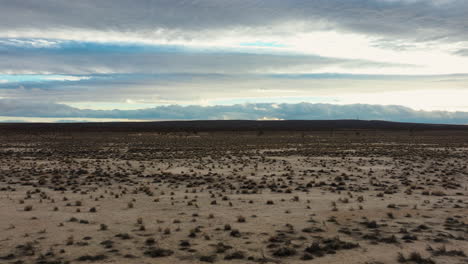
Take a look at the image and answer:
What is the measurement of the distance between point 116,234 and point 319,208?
25.3 ft

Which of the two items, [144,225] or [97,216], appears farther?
[97,216]

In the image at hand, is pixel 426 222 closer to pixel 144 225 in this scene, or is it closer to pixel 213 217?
pixel 213 217

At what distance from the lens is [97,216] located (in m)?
14.0

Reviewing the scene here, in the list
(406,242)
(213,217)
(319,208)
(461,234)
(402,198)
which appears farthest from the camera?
(402,198)

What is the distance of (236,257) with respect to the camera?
9.52m

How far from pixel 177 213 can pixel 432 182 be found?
603 inches

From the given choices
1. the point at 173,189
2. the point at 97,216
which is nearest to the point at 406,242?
the point at 97,216

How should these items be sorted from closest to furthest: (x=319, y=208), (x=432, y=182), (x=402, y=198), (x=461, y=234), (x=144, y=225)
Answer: (x=461, y=234) < (x=144, y=225) < (x=319, y=208) < (x=402, y=198) < (x=432, y=182)

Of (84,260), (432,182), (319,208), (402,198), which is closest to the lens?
(84,260)

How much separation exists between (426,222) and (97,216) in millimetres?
11164

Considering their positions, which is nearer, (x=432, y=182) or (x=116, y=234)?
(x=116, y=234)

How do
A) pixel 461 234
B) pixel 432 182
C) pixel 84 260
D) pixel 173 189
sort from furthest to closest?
pixel 432 182, pixel 173 189, pixel 461 234, pixel 84 260

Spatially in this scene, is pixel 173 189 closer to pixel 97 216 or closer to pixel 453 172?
pixel 97 216

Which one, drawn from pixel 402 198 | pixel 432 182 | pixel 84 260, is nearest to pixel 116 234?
pixel 84 260
